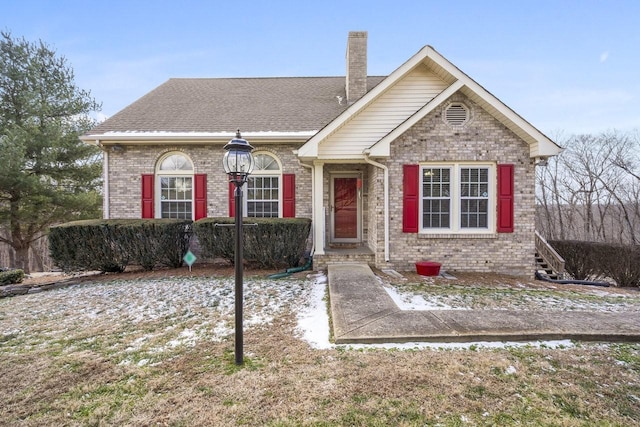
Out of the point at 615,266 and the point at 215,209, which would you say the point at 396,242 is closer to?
the point at 215,209

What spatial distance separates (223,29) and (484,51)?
13.2m

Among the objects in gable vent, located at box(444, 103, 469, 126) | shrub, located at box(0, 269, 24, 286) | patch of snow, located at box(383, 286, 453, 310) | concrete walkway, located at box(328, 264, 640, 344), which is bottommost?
shrub, located at box(0, 269, 24, 286)

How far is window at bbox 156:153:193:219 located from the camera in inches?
347

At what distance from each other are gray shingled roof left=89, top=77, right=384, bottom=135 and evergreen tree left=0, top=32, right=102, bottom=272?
399 cm

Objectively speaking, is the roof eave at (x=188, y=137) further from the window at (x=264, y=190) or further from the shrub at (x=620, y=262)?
the shrub at (x=620, y=262)

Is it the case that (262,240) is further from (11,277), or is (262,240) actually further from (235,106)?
(11,277)

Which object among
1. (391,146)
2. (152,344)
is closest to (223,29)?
(391,146)

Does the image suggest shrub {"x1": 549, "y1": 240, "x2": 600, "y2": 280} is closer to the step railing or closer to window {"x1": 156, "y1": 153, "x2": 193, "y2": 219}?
the step railing

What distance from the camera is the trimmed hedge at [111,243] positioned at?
7242 millimetres

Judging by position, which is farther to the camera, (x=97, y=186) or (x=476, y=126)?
(x=97, y=186)

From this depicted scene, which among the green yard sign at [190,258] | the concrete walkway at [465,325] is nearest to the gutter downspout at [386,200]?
the concrete walkway at [465,325]

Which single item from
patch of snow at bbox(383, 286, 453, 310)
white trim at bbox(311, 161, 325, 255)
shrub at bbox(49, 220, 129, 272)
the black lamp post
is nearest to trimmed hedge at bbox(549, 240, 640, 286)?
patch of snow at bbox(383, 286, 453, 310)

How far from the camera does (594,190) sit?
1905 cm

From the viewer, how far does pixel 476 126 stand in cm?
699
